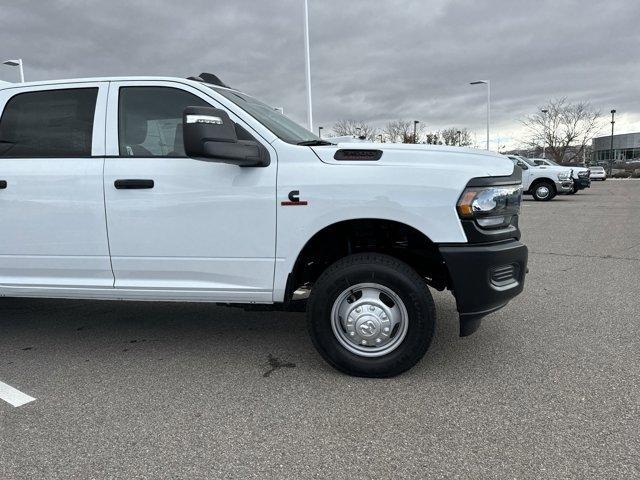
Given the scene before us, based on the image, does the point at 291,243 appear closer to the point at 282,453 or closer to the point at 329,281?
the point at 329,281

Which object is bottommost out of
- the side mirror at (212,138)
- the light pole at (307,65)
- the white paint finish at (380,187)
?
the white paint finish at (380,187)

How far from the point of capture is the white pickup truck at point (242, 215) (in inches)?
127

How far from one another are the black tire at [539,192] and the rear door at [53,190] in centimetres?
1904

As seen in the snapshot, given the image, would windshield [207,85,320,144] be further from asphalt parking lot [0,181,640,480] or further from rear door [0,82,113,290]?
asphalt parking lot [0,181,640,480]

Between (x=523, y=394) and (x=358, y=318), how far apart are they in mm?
1090

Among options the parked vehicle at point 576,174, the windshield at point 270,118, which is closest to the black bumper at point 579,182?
the parked vehicle at point 576,174

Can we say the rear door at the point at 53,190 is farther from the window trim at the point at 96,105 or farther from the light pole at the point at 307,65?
the light pole at the point at 307,65

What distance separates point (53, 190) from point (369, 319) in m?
2.32

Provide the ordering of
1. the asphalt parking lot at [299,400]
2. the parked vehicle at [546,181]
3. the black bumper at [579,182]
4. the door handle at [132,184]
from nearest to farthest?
1. the asphalt parking lot at [299,400]
2. the door handle at [132,184]
3. the parked vehicle at [546,181]
4. the black bumper at [579,182]

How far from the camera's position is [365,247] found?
3.69m

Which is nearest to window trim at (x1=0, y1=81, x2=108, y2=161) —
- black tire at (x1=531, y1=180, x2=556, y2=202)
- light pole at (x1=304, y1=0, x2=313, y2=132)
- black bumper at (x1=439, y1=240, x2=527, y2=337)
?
black bumper at (x1=439, y1=240, x2=527, y2=337)

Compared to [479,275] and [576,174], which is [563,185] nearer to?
[576,174]

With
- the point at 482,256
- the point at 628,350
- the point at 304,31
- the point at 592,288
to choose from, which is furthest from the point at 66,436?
the point at 304,31

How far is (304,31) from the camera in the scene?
15008mm
